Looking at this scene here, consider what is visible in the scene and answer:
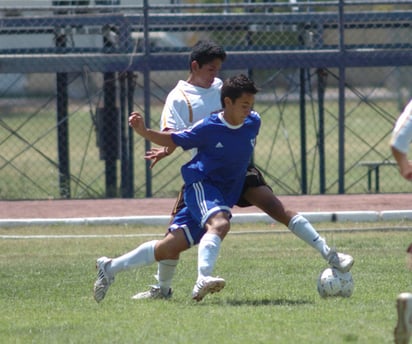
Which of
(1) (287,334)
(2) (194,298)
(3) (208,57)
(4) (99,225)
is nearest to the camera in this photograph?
(1) (287,334)

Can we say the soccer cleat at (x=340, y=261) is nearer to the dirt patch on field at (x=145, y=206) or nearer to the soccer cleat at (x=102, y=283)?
the soccer cleat at (x=102, y=283)

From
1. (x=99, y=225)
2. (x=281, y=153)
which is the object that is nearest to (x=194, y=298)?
(x=99, y=225)

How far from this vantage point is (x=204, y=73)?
8.73m

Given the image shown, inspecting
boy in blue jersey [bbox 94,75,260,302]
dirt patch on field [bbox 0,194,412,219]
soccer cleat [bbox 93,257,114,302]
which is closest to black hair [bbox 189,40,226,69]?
boy in blue jersey [bbox 94,75,260,302]

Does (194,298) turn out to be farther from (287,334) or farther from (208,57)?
(208,57)

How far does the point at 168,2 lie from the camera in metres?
19.0

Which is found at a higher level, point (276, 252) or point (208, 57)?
point (208, 57)

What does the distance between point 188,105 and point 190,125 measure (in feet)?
0.50

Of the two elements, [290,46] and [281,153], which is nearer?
[290,46]

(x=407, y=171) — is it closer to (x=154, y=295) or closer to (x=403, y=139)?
(x=403, y=139)

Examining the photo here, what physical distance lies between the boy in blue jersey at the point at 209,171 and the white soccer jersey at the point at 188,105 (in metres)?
0.34

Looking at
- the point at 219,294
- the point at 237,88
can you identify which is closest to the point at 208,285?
the point at 219,294

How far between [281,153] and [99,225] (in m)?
11.7

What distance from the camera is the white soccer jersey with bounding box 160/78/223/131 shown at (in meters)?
Result: 8.60
